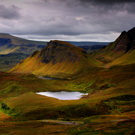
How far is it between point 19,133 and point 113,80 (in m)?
122

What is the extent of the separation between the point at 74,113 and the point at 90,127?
26481 millimetres

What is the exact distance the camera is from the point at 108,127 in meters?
55.8

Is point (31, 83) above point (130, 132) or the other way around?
the other way around

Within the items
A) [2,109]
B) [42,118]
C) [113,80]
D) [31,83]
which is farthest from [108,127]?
[31,83]

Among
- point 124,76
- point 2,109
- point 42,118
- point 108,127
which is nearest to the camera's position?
point 108,127

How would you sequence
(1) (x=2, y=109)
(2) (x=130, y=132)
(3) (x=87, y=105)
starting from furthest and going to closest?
(1) (x=2, y=109)
(3) (x=87, y=105)
(2) (x=130, y=132)

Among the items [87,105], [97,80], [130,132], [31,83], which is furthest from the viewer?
[31,83]

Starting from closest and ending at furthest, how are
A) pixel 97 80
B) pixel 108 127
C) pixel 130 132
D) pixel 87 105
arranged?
pixel 130 132 < pixel 108 127 < pixel 87 105 < pixel 97 80

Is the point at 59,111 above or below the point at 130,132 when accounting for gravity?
below

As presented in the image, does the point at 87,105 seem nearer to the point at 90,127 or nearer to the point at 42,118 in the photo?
the point at 42,118

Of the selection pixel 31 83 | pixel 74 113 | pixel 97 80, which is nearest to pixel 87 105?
pixel 74 113

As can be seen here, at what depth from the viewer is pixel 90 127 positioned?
5831 centimetres

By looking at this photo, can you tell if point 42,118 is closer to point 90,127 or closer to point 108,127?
point 90,127

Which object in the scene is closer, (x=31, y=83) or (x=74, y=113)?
(x=74, y=113)
